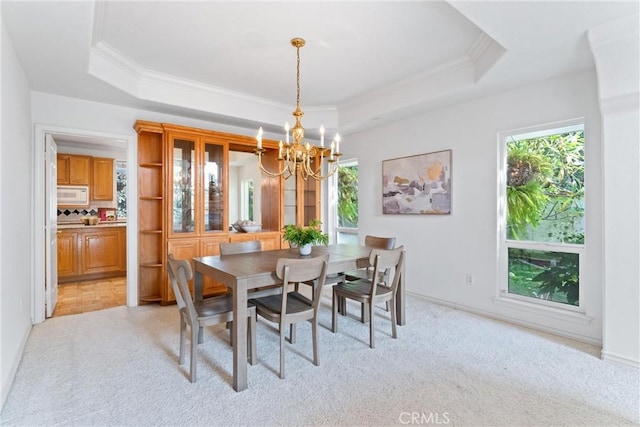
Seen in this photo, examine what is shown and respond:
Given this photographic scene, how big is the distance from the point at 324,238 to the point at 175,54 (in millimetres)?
2270

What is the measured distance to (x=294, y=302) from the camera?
105 inches

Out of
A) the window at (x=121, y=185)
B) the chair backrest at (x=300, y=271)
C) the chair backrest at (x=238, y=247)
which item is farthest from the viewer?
the window at (x=121, y=185)

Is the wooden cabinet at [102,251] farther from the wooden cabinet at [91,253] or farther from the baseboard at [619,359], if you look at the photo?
the baseboard at [619,359]

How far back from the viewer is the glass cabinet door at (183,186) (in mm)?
4059

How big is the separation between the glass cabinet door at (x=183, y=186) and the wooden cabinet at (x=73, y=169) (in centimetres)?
291

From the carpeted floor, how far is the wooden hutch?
108 cm

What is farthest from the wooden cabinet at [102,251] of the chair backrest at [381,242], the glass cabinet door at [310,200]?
the chair backrest at [381,242]

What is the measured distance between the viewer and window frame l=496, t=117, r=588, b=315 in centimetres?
302

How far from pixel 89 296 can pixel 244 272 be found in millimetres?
3484

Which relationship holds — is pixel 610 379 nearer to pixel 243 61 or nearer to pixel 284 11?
pixel 284 11

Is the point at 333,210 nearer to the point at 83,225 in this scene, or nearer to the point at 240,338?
the point at 240,338

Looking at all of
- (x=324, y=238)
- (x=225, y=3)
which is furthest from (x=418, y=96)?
(x=225, y=3)

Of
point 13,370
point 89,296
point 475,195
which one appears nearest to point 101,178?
point 89,296

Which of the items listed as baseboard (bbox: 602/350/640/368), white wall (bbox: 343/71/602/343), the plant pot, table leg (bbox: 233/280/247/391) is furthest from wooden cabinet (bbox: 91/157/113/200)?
baseboard (bbox: 602/350/640/368)
